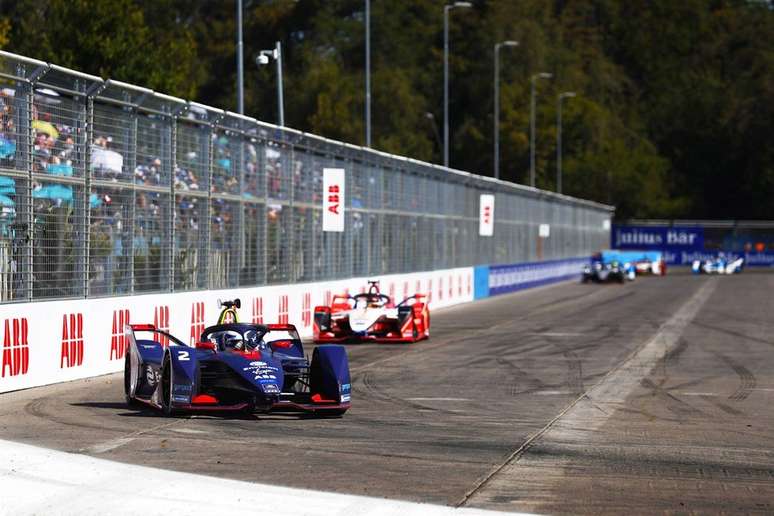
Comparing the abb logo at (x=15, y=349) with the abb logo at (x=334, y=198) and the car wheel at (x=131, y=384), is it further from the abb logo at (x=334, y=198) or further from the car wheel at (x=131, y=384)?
the abb logo at (x=334, y=198)

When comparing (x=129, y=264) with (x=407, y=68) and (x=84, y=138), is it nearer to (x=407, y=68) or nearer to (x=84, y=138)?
(x=84, y=138)

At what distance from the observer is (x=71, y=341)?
1842 centimetres

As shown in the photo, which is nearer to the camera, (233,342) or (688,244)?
(233,342)

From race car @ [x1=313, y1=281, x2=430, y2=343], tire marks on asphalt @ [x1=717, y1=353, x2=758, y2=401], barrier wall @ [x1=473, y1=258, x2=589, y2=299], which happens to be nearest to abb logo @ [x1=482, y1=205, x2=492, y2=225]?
barrier wall @ [x1=473, y1=258, x2=589, y2=299]

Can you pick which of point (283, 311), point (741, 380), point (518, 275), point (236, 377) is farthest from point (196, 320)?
point (518, 275)

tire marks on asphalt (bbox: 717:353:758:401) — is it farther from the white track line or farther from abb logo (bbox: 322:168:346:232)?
abb logo (bbox: 322:168:346:232)

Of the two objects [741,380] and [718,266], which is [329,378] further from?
[718,266]

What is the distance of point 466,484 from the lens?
10539 mm

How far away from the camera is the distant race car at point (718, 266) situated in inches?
3088

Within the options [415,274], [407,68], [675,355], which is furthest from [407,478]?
[407,68]

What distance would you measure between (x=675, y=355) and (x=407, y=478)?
43.9 feet

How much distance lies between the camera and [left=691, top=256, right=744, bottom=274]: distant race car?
257 ft

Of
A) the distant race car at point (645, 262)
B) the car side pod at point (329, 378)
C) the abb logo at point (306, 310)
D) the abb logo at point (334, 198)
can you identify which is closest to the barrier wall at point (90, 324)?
the abb logo at point (306, 310)

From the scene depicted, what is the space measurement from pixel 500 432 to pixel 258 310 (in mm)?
13109
